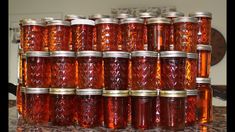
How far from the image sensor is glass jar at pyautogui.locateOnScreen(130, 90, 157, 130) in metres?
1.24

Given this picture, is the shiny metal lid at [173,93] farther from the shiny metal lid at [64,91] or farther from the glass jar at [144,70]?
the shiny metal lid at [64,91]

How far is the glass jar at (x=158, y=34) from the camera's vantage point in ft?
4.46

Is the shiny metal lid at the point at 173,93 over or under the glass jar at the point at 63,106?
over

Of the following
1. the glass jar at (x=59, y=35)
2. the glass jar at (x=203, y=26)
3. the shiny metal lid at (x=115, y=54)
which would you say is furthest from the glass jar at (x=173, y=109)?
the glass jar at (x=59, y=35)

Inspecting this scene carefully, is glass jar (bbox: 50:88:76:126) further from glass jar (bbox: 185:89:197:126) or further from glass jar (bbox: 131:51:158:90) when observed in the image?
glass jar (bbox: 185:89:197:126)

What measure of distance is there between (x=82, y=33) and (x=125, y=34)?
178 millimetres

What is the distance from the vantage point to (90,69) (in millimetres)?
1309

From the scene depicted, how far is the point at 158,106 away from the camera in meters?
1.31

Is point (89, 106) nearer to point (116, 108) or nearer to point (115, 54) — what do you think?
point (116, 108)

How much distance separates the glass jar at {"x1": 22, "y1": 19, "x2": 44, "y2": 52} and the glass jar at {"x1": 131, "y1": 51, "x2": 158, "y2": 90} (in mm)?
439

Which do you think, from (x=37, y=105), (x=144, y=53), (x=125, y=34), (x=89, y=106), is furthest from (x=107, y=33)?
(x=37, y=105)

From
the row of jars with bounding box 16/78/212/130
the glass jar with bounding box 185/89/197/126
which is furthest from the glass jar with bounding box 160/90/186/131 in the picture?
the glass jar with bounding box 185/89/197/126

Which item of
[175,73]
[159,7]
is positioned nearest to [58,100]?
[175,73]
